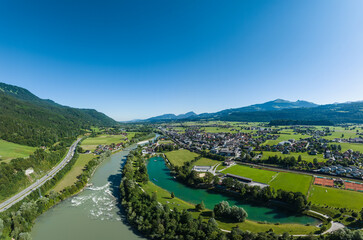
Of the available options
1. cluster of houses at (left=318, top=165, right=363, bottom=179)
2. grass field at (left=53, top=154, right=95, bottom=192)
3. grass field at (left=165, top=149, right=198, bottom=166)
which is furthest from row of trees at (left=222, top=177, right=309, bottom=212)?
grass field at (left=53, top=154, right=95, bottom=192)

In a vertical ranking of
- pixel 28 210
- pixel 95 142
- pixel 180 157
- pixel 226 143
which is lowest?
pixel 180 157

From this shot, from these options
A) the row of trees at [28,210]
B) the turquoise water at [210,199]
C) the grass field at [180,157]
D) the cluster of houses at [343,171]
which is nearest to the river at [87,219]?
the row of trees at [28,210]

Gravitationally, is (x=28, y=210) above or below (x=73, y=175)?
above

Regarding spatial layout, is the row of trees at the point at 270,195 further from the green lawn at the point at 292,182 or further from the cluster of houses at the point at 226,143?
Result: the cluster of houses at the point at 226,143

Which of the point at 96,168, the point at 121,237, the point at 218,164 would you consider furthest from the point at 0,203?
the point at 218,164

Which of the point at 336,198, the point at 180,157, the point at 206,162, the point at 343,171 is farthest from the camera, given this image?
the point at 180,157

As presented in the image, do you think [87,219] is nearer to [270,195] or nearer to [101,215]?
[101,215]

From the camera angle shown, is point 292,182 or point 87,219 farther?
point 292,182

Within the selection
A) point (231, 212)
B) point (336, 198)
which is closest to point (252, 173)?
point (336, 198)
